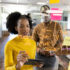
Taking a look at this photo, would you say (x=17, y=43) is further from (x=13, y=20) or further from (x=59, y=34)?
(x=59, y=34)

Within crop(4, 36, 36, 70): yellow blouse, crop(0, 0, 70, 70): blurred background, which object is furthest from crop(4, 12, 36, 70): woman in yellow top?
crop(0, 0, 70, 70): blurred background

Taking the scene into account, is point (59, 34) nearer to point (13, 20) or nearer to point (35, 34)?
point (35, 34)

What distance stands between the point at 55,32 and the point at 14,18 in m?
0.24

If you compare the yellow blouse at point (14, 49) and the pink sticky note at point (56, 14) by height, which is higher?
the pink sticky note at point (56, 14)

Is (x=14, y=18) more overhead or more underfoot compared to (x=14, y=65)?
more overhead

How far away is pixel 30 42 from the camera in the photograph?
0.49 m

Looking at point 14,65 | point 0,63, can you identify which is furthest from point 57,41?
point 0,63

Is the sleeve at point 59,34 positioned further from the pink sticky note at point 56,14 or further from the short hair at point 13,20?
the short hair at point 13,20

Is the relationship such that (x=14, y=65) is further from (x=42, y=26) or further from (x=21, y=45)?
(x=42, y=26)

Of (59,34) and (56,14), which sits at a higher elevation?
(56,14)

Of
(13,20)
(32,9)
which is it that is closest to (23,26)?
(13,20)

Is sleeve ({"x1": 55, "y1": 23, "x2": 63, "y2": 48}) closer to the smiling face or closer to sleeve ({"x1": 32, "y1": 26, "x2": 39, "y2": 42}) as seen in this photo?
sleeve ({"x1": 32, "y1": 26, "x2": 39, "y2": 42})

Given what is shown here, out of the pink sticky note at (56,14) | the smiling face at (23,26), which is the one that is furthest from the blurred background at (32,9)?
the smiling face at (23,26)

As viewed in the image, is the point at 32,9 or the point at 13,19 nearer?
the point at 13,19
